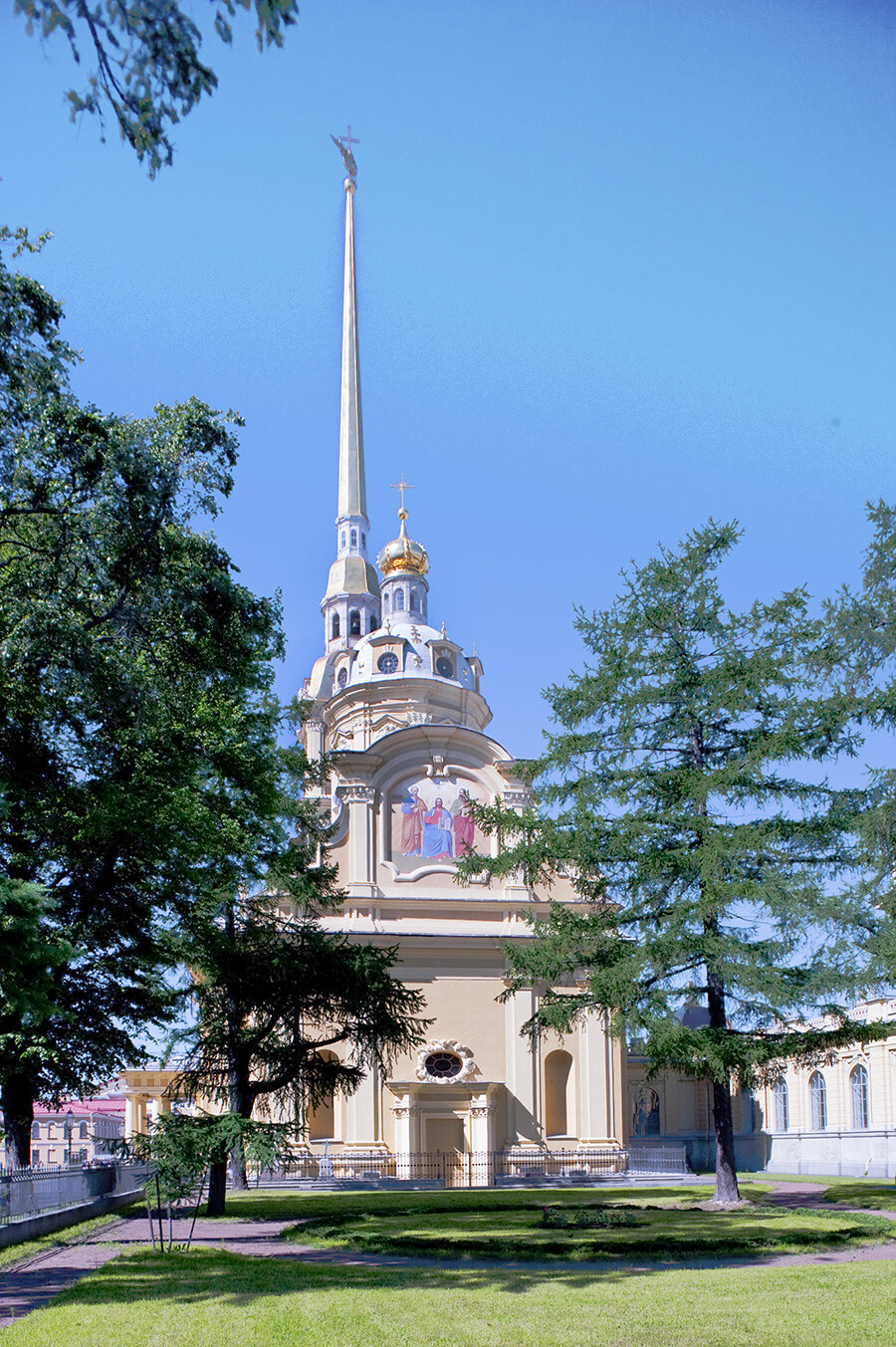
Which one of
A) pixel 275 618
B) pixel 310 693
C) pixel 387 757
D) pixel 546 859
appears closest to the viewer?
pixel 275 618

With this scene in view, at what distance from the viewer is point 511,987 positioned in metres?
26.5

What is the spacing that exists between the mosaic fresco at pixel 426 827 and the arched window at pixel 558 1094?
722 cm

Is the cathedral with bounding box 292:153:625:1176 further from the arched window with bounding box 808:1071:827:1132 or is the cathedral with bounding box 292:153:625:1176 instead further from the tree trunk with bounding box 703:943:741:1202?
the tree trunk with bounding box 703:943:741:1202

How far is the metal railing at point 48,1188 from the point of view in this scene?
56.0ft

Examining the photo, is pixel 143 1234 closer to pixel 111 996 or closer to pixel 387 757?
pixel 111 996

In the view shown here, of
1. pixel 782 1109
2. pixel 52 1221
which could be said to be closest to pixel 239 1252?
pixel 52 1221

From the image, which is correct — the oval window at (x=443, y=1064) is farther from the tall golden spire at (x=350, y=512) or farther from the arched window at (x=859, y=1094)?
the tall golden spire at (x=350, y=512)

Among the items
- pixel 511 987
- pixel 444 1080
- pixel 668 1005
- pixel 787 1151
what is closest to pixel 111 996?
pixel 511 987

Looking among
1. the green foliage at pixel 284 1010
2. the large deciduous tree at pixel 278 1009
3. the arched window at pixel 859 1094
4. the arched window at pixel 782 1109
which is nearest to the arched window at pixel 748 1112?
the arched window at pixel 782 1109

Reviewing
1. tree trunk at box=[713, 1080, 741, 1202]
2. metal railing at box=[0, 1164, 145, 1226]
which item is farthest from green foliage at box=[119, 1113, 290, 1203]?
tree trunk at box=[713, 1080, 741, 1202]

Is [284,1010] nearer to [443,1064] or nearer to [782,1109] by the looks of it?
[443,1064]

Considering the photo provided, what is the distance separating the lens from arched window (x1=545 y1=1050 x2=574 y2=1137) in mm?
38969

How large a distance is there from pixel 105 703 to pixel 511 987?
482 inches

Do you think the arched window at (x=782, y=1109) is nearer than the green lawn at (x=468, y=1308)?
No
